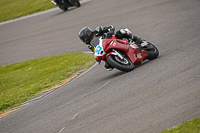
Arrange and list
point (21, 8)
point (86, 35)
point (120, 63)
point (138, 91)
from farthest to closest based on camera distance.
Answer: point (21, 8)
point (86, 35)
point (120, 63)
point (138, 91)

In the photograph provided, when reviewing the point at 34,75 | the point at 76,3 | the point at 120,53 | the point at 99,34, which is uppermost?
the point at 99,34

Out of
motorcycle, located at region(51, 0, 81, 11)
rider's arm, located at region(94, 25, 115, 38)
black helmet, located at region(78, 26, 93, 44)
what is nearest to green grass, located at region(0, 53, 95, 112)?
black helmet, located at region(78, 26, 93, 44)

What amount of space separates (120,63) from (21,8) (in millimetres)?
24678

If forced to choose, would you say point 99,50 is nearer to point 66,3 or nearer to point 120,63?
point 120,63

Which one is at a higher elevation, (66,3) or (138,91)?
(138,91)

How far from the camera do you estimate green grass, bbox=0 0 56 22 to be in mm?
28600

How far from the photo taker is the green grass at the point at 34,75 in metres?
11.0

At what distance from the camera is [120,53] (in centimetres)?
896

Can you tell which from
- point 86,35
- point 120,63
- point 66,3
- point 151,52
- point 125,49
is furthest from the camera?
point 66,3

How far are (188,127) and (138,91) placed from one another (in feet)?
8.20

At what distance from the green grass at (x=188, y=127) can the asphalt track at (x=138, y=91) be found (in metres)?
0.24

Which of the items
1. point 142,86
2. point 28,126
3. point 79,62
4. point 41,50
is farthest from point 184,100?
point 41,50

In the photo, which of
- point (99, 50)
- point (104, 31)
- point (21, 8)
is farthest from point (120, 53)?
point (21, 8)

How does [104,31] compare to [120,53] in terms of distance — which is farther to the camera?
[104,31]
